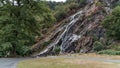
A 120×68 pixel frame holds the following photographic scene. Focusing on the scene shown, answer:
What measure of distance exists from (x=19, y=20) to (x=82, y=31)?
19106 millimetres

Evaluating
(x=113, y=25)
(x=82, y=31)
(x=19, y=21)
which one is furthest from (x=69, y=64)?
(x=82, y=31)

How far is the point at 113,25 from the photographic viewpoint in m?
41.6

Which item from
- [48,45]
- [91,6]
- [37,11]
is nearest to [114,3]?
[91,6]

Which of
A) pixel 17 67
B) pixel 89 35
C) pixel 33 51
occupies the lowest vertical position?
pixel 33 51

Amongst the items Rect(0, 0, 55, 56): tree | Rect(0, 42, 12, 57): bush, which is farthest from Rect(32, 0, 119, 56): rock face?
Rect(0, 0, 55, 56): tree

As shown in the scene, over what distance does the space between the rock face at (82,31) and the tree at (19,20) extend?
11458 millimetres

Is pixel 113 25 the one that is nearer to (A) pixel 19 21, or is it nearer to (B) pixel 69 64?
(A) pixel 19 21

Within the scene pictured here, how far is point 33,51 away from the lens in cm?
5153

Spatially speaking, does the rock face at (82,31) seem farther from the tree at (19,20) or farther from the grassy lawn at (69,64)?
the grassy lawn at (69,64)

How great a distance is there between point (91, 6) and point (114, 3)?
4.61m

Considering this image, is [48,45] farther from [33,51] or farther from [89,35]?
[89,35]

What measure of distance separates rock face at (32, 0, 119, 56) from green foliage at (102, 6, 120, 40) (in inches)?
124

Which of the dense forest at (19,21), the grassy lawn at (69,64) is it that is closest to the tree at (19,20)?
the dense forest at (19,21)

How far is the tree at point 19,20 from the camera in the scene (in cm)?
3241
